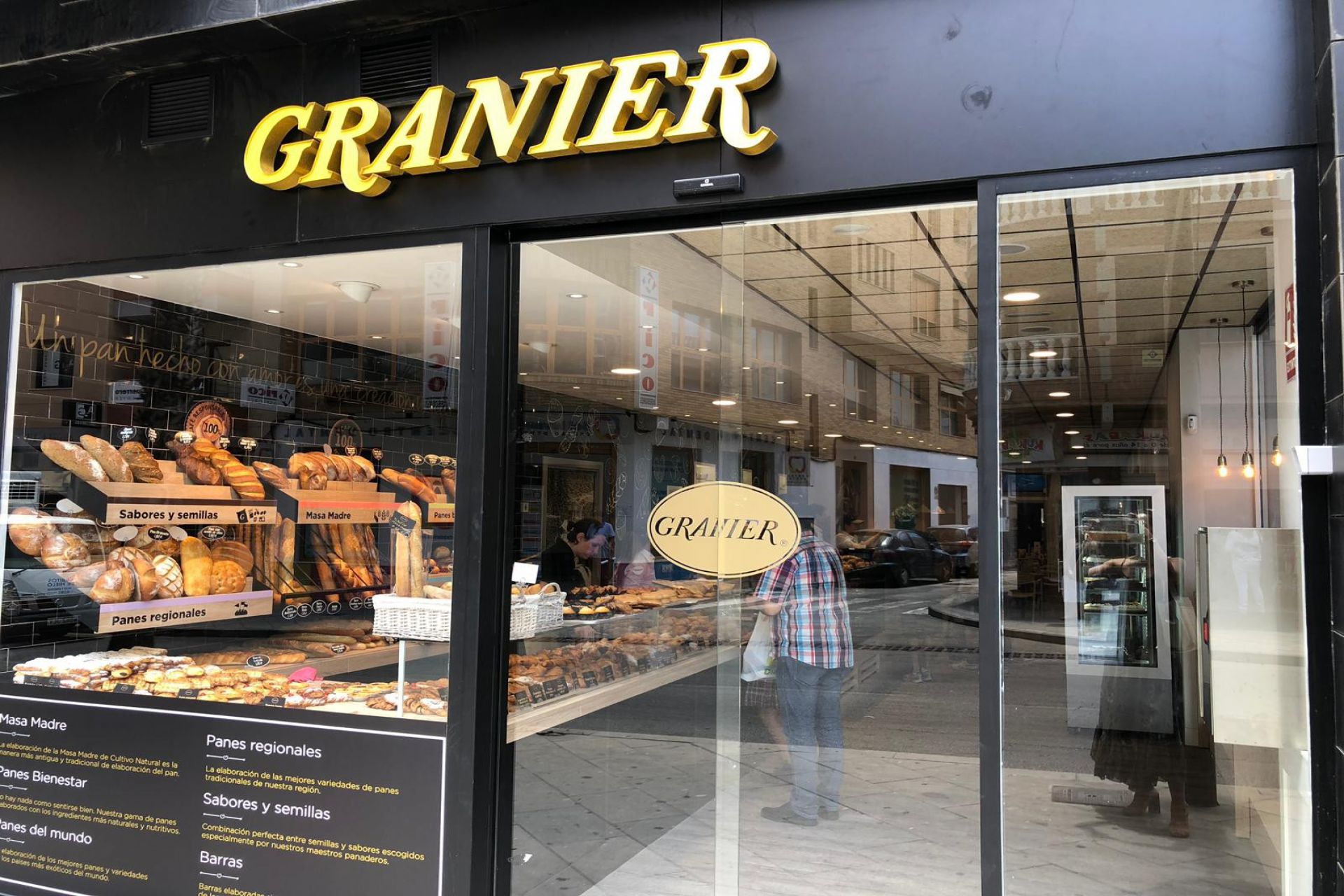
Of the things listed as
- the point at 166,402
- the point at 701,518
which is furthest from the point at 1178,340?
the point at 166,402

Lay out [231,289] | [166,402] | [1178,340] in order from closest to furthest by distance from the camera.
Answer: [231,289]
[166,402]
[1178,340]

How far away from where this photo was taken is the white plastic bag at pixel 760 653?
3.29 metres

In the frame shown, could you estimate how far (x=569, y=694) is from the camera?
146 inches

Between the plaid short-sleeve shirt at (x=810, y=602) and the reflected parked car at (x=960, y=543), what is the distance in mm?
384

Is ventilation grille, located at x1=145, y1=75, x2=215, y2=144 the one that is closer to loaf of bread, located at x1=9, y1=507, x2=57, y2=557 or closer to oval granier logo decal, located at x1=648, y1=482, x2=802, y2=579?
loaf of bread, located at x1=9, y1=507, x2=57, y2=557

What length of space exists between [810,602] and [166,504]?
3275mm

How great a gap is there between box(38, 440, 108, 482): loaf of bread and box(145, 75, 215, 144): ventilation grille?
1482mm

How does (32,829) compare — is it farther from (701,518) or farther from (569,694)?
(701,518)

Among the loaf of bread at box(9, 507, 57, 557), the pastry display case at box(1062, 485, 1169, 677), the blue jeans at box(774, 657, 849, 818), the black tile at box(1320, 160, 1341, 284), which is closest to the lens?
the black tile at box(1320, 160, 1341, 284)

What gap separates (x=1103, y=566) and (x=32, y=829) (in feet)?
21.3

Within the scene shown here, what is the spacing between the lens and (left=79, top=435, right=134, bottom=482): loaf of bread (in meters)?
→ 4.29

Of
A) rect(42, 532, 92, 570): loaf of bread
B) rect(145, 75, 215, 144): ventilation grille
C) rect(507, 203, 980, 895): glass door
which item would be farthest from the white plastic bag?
rect(42, 532, 92, 570): loaf of bread

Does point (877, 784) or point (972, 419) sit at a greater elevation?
point (972, 419)

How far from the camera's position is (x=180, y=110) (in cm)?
353
